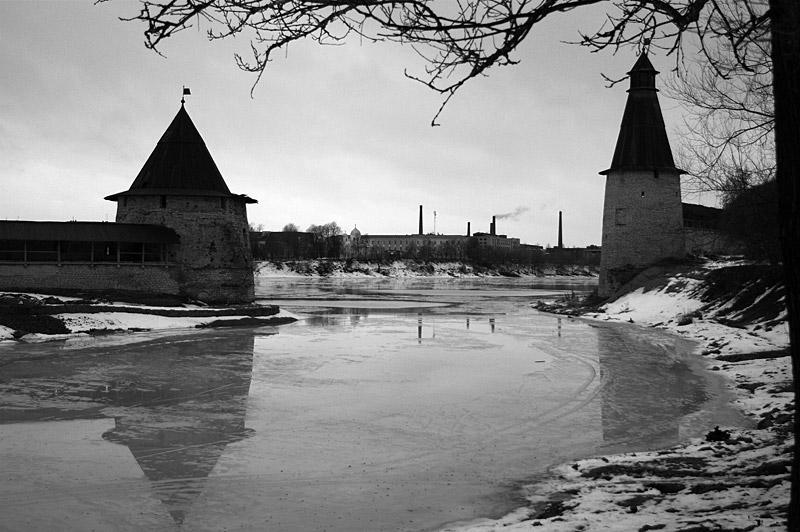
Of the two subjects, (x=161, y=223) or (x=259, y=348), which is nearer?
(x=259, y=348)

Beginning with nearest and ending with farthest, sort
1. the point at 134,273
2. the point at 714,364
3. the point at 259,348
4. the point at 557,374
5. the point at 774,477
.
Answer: the point at 774,477 → the point at 557,374 → the point at 714,364 → the point at 259,348 → the point at 134,273

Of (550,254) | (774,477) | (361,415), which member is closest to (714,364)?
(361,415)

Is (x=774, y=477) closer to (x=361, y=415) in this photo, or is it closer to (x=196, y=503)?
(x=196, y=503)

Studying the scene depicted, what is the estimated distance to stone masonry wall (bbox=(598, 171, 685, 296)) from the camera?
33.8 meters

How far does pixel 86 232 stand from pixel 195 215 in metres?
4.17

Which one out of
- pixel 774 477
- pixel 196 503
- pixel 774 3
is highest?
pixel 774 3

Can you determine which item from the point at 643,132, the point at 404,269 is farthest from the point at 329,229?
the point at 643,132

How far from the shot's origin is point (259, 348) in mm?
18469

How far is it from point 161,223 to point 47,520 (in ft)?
79.2

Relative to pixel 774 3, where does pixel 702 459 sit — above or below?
below

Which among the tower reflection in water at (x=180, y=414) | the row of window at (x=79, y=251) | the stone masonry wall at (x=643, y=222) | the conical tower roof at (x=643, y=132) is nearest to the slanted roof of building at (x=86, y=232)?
the row of window at (x=79, y=251)

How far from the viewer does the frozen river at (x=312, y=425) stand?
6.50 metres

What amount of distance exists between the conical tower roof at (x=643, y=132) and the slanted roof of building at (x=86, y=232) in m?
20.8

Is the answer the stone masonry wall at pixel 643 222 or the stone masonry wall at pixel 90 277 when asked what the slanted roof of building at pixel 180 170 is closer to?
the stone masonry wall at pixel 90 277
